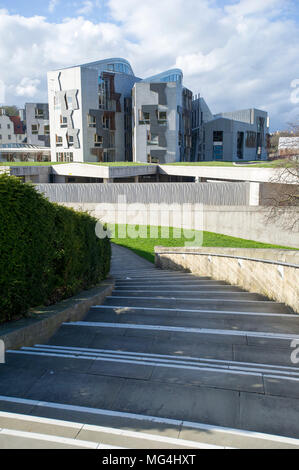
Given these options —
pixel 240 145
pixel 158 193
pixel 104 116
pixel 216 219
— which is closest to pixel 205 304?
pixel 216 219

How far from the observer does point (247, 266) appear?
420 inches

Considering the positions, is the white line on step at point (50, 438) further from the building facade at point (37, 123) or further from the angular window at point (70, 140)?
the building facade at point (37, 123)

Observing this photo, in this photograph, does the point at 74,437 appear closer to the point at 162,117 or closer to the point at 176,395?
the point at 176,395

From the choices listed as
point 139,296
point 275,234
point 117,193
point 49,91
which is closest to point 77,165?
point 117,193

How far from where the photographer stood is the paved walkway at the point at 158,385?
3.06 meters

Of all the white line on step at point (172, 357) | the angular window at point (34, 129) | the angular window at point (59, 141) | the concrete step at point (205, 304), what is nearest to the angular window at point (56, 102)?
the angular window at point (59, 141)

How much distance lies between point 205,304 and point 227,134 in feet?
206

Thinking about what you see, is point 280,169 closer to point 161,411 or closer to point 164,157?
point 161,411

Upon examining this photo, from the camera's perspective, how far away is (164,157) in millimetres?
53344

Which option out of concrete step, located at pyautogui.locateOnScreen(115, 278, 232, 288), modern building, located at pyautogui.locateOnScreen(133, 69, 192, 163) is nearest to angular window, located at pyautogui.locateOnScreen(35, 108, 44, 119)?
modern building, located at pyautogui.locateOnScreen(133, 69, 192, 163)

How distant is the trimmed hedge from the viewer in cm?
565

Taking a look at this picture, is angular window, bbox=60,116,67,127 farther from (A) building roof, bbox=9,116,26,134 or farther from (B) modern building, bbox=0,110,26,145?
(A) building roof, bbox=9,116,26,134

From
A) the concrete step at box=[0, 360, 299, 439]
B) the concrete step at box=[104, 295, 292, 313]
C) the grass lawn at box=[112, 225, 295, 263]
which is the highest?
the concrete step at box=[0, 360, 299, 439]

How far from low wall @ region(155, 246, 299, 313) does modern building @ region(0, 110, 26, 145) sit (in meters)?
83.5
